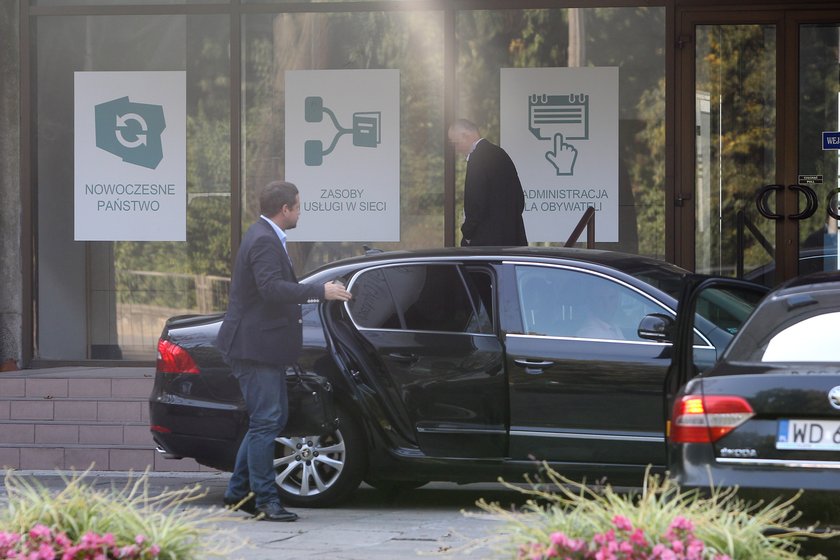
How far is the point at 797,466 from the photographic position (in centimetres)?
598

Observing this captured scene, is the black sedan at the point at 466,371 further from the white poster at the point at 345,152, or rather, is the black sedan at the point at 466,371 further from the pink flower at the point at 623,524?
the white poster at the point at 345,152

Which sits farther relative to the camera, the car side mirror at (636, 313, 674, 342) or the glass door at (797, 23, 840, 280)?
the glass door at (797, 23, 840, 280)

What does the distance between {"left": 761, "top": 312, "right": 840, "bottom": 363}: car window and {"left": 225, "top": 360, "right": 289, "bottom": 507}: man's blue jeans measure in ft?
10.1

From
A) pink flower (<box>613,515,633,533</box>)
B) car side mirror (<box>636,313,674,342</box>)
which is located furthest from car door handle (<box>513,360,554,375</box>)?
pink flower (<box>613,515,633,533</box>)

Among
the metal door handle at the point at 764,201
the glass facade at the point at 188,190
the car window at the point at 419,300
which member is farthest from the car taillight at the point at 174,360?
the metal door handle at the point at 764,201

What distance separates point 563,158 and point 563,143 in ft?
0.47

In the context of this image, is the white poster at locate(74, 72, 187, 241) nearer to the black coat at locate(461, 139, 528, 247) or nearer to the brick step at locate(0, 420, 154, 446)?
the brick step at locate(0, 420, 154, 446)

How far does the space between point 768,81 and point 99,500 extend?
994cm

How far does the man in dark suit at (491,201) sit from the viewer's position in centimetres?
1212

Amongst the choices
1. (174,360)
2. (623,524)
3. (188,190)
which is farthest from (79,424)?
Answer: (623,524)

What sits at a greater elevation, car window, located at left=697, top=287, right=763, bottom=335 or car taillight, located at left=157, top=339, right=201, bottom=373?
car window, located at left=697, top=287, right=763, bottom=335

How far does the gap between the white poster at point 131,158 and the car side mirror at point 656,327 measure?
7.12 m

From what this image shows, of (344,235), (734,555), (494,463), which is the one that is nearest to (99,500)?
(734,555)

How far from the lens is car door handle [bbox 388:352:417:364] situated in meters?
8.82
